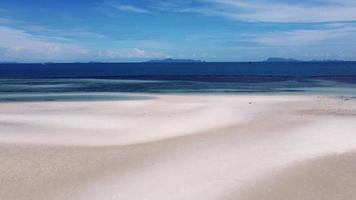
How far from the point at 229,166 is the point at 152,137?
5.07 meters

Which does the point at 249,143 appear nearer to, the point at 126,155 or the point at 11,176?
the point at 126,155

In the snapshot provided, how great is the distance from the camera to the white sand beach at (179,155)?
10.1 meters

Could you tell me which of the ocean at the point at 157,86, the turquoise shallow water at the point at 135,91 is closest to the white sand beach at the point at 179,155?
the turquoise shallow water at the point at 135,91

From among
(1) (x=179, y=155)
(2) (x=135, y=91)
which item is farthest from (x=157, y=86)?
(1) (x=179, y=155)

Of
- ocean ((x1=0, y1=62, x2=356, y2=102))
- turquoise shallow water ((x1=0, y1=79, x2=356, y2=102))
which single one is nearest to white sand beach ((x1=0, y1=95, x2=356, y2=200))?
turquoise shallow water ((x1=0, y1=79, x2=356, y2=102))

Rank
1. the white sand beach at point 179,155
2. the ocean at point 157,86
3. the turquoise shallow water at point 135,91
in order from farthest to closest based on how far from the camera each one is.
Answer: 1. the ocean at point 157,86
2. the turquoise shallow water at point 135,91
3. the white sand beach at point 179,155

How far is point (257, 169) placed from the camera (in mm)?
11734

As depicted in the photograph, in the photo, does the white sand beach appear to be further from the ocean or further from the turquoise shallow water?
the ocean

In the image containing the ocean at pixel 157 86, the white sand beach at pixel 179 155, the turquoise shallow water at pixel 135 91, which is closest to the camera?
the white sand beach at pixel 179 155

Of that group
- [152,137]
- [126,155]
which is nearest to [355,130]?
[152,137]

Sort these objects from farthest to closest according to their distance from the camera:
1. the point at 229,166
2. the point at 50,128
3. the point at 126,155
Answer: the point at 50,128, the point at 126,155, the point at 229,166

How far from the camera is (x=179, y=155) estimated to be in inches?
526

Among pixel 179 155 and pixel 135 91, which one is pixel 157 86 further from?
pixel 179 155

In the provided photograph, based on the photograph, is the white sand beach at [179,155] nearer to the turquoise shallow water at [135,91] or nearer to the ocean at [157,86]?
the turquoise shallow water at [135,91]
